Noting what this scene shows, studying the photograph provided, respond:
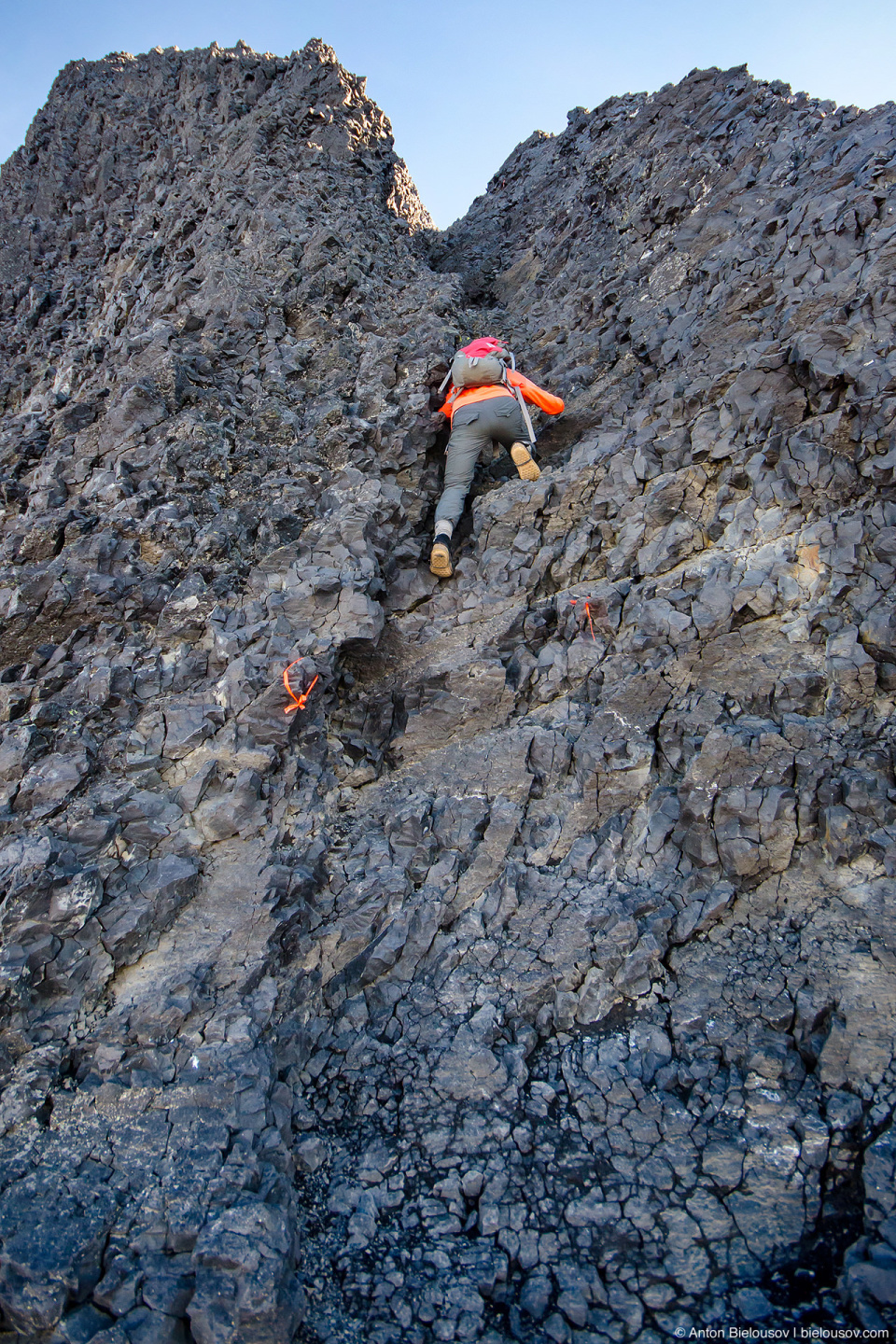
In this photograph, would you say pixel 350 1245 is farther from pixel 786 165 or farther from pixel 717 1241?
pixel 786 165

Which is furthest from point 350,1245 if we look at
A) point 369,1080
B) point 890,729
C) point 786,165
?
point 786,165

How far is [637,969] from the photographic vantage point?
420 centimetres

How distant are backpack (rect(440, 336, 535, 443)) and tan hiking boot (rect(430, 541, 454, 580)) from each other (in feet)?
5.84

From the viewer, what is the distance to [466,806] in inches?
203

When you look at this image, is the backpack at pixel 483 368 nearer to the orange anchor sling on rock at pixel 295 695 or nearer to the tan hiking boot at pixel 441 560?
the tan hiking boot at pixel 441 560

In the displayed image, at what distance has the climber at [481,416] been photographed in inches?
276

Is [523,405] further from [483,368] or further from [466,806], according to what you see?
[466,806]

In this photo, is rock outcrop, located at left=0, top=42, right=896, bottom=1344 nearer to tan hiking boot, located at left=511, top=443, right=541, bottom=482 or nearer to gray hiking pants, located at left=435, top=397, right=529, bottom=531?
tan hiking boot, located at left=511, top=443, right=541, bottom=482

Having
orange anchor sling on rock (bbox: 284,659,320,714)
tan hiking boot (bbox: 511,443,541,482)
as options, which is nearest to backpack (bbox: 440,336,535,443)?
tan hiking boot (bbox: 511,443,541,482)

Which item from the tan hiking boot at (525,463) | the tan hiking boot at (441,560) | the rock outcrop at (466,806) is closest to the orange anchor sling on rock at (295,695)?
the rock outcrop at (466,806)

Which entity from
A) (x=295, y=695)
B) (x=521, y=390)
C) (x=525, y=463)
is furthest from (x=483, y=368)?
(x=295, y=695)

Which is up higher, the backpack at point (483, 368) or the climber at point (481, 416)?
the backpack at point (483, 368)

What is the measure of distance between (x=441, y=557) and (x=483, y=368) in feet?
8.04

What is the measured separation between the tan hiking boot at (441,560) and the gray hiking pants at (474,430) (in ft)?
2.55
